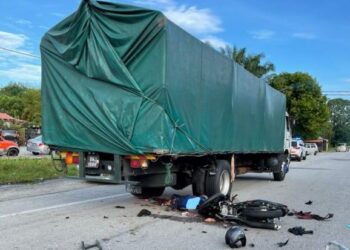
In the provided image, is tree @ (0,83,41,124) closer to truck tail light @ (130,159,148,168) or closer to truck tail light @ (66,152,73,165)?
truck tail light @ (66,152,73,165)

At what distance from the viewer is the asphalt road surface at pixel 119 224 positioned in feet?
23.8

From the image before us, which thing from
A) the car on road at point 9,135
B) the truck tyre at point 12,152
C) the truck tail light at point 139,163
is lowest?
the truck tyre at point 12,152

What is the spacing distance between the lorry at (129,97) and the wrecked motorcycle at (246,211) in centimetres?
110

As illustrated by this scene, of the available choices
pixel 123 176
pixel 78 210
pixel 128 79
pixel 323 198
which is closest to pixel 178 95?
pixel 128 79

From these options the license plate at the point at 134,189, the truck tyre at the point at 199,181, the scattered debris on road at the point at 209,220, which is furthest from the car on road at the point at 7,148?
the scattered debris on road at the point at 209,220

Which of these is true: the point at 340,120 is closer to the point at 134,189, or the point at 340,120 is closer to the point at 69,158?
the point at 134,189

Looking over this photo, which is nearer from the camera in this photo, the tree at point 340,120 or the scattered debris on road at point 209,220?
the scattered debris on road at point 209,220

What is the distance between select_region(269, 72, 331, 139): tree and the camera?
213 ft

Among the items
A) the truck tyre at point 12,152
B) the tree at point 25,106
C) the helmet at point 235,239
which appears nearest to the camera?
the helmet at point 235,239

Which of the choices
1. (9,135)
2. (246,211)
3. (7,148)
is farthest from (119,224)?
(9,135)

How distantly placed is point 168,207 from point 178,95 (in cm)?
254

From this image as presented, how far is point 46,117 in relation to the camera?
10.2 metres

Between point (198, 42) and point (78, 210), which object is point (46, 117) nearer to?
point (78, 210)

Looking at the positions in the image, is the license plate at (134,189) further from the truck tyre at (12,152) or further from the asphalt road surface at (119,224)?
the truck tyre at (12,152)
